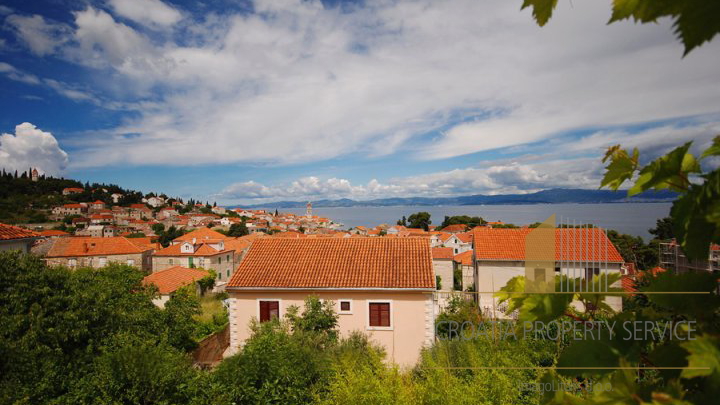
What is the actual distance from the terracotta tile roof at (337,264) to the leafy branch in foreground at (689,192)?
1429cm

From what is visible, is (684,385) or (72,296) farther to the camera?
(72,296)

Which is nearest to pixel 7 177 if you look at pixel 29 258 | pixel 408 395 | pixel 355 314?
pixel 29 258

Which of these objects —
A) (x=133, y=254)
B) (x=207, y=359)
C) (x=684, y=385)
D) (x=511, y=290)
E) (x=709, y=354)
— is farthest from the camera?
(x=133, y=254)

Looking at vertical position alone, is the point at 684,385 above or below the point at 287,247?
above

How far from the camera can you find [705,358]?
673 mm

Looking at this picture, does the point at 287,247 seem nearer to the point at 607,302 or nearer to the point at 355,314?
the point at 355,314

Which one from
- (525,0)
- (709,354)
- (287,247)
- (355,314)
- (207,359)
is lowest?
(207,359)

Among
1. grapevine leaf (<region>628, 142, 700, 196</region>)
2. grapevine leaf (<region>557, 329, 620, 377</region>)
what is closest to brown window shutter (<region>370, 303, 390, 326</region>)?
grapevine leaf (<region>557, 329, 620, 377</region>)

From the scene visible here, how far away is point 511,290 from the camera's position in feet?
3.73

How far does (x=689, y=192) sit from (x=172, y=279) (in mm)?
32291

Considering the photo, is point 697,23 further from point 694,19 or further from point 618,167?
point 618,167

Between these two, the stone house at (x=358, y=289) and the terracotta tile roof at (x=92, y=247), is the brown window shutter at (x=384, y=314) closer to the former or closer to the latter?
the stone house at (x=358, y=289)

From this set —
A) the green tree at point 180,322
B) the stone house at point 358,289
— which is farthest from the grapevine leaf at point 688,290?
the green tree at point 180,322

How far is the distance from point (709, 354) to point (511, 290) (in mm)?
496
